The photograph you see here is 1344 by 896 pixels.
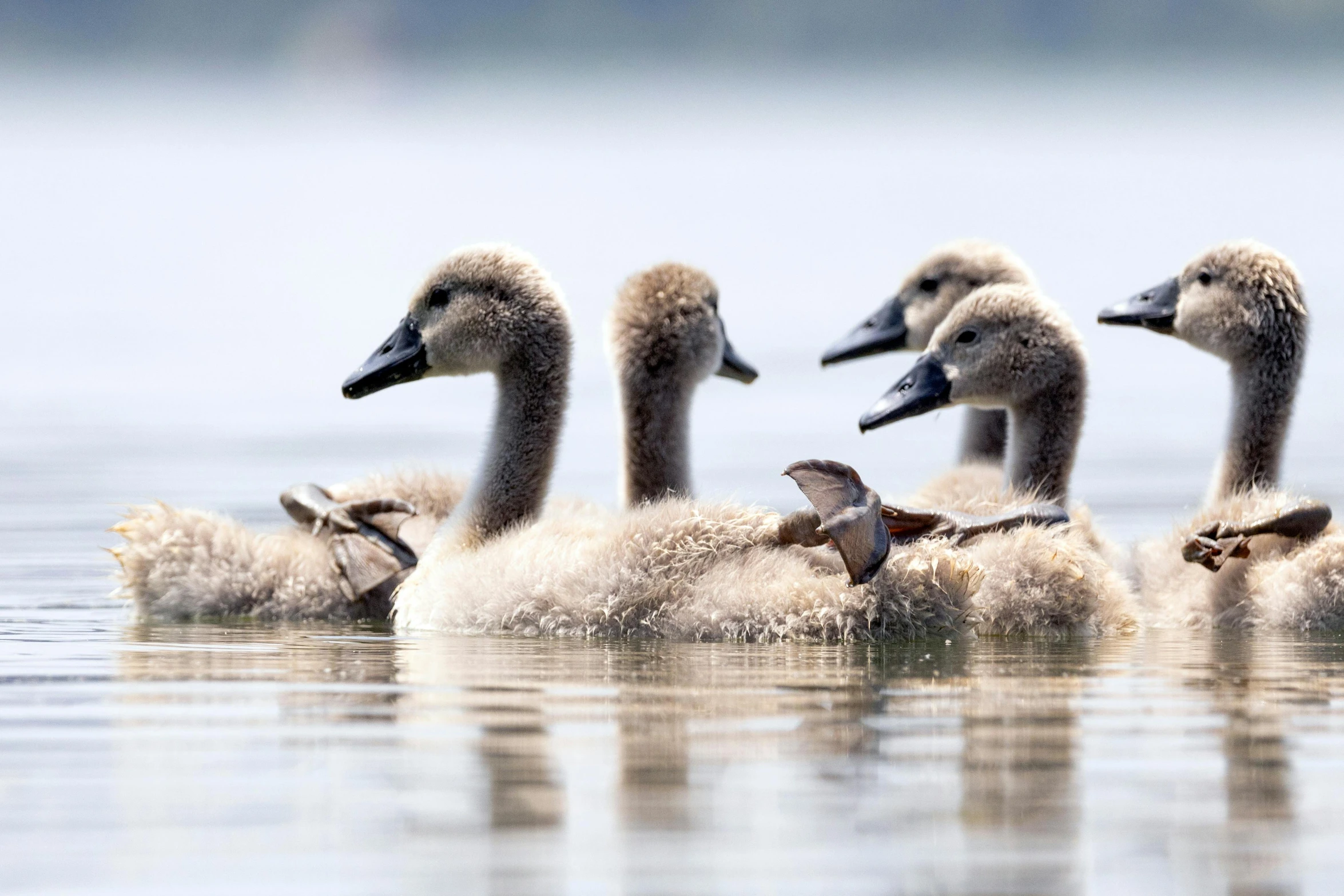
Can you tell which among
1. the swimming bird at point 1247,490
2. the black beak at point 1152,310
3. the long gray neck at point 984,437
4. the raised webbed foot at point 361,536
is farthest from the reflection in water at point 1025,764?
the long gray neck at point 984,437

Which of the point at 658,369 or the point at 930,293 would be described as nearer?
the point at 658,369

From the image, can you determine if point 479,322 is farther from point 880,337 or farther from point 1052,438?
point 880,337

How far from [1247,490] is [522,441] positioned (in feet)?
10.0

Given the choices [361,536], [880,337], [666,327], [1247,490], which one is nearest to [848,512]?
[666,327]

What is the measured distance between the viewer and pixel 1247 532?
902 centimetres

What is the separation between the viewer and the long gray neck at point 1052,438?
33.5ft

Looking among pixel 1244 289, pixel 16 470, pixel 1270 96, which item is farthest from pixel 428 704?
pixel 1270 96

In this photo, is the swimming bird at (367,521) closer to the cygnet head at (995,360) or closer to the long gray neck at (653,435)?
the long gray neck at (653,435)

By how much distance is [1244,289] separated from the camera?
10602mm

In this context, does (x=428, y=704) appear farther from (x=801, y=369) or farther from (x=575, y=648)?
(x=801, y=369)

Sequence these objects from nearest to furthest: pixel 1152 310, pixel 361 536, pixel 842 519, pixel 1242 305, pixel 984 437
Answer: pixel 842 519 → pixel 361 536 → pixel 1242 305 → pixel 1152 310 → pixel 984 437

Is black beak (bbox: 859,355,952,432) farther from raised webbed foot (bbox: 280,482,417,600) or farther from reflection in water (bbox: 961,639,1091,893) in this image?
reflection in water (bbox: 961,639,1091,893)

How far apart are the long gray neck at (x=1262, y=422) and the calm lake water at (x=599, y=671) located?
1628 mm

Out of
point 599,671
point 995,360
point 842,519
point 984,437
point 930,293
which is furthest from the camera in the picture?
point 930,293
